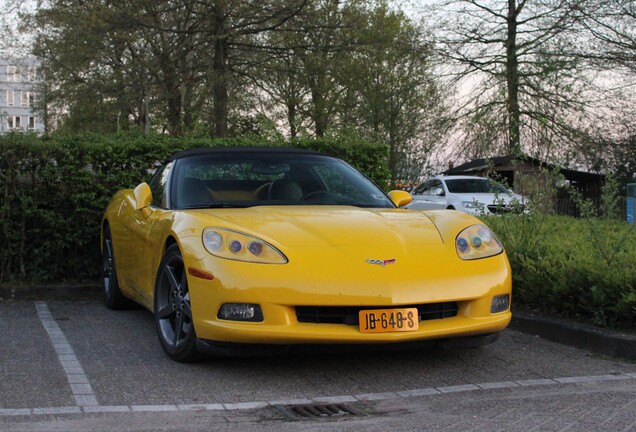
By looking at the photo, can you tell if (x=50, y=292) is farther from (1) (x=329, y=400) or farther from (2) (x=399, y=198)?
(1) (x=329, y=400)

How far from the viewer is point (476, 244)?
503cm

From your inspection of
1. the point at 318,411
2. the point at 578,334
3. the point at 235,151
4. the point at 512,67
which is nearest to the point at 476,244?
the point at 578,334

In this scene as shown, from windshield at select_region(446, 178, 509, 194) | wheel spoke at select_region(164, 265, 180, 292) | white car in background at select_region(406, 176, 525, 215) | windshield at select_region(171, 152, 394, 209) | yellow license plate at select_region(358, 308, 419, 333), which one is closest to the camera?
yellow license plate at select_region(358, 308, 419, 333)

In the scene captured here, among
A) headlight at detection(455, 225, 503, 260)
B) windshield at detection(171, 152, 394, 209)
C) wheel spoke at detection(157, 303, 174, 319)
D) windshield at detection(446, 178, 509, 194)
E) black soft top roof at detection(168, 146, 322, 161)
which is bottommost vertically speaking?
wheel spoke at detection(157, 303, 174, 319)

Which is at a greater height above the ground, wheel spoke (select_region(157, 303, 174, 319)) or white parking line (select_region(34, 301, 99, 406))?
wheel spoke (select_region(157, 303, 174, 319))

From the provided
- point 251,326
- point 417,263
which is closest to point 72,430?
point 251,326

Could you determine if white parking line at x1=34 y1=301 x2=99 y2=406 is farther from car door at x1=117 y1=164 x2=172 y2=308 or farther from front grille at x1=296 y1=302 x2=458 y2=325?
front grille at x1=296 y1=302 x2=458 y2=325

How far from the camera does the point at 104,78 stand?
27000 millimetres

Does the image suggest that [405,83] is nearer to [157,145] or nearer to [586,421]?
[157,145]

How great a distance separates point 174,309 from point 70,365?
2.33 ft

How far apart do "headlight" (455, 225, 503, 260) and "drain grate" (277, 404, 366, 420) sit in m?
1.33

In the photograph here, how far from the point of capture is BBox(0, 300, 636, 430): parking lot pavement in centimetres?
392

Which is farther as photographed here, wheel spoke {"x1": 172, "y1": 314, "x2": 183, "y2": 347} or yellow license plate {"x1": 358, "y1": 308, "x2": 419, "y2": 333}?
wheel spoke {"x1": 172, "y1": 314, "x2": 183, "y2": 347}

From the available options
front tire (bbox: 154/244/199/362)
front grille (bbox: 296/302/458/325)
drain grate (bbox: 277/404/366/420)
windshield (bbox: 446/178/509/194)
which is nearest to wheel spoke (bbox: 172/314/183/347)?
front tire (bbox: 154/244/199/362)
